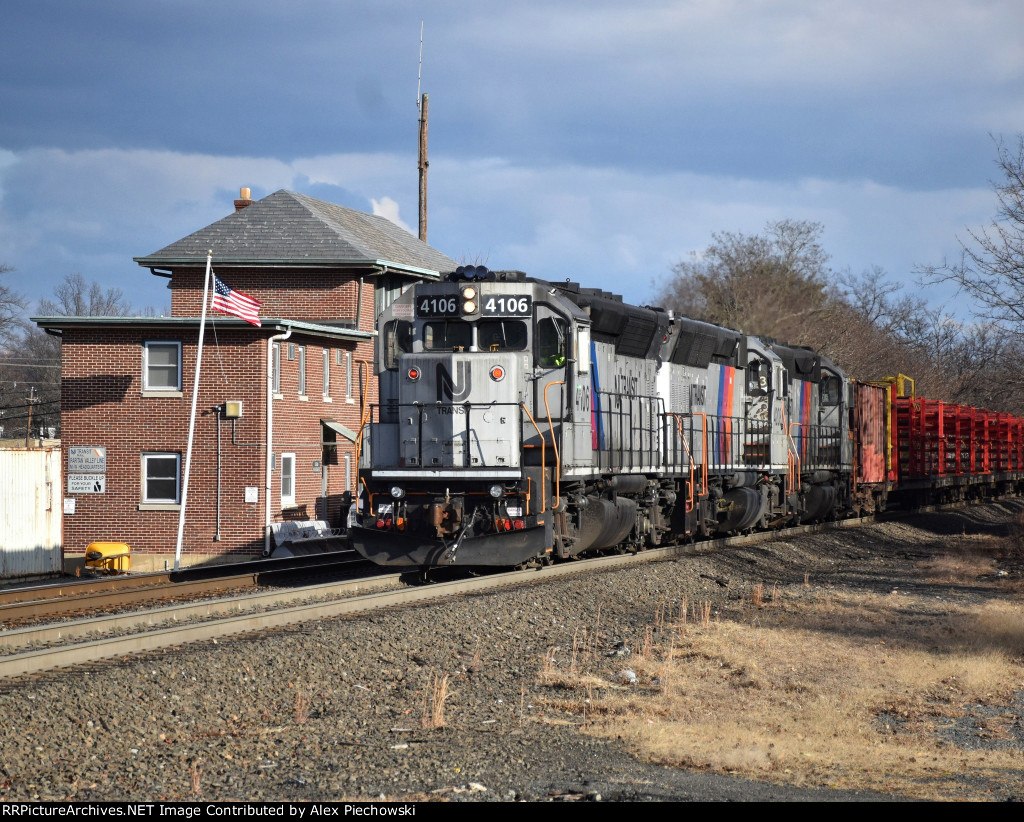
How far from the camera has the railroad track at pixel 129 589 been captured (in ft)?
42.4

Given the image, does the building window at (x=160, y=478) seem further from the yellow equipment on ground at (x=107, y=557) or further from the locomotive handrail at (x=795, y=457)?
the locomotive handrail at (x=795, y=457)

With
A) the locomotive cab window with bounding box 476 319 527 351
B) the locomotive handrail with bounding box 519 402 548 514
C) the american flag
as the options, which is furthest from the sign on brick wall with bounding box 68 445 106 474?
the locomotive handrail with bounding box 519 402 548 514

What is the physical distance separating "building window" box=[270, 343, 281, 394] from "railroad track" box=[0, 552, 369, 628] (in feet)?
20.5

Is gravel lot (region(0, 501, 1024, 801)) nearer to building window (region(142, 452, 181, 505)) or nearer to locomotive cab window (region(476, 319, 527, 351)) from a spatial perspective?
locomotive cab window (region(476, 319, 527, 351))

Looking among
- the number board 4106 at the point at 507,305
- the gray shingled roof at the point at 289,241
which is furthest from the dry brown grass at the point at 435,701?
the gray shingled roof at the point at 289,241

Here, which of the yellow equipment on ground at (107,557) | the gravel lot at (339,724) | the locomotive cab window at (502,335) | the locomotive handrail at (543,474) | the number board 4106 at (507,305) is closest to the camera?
the gravel lot at (339,724)

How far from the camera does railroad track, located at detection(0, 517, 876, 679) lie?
30.3ft

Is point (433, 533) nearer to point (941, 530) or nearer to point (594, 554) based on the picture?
point (594, 554)

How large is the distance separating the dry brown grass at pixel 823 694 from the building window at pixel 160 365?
14759 mm

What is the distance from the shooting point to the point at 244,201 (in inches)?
1468

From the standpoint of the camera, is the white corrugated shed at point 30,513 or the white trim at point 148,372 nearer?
the white trim at point 148,372

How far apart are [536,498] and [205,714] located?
6.74 m

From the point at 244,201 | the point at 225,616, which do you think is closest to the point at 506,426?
the point at 225,616

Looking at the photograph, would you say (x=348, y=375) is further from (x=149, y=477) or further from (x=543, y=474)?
(x=543, y=474)
